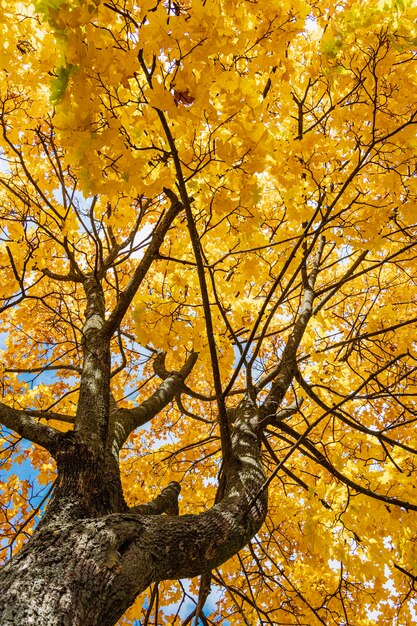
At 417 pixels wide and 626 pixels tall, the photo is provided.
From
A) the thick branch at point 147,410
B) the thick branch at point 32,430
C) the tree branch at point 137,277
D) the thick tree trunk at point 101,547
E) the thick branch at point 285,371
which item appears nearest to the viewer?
the thick tree trunk at point 101,547

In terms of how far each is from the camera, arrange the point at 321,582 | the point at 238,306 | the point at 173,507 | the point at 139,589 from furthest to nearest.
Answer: the point at 321,582 → the point at 238,306 → the point at 173,507 → the point at 139,589

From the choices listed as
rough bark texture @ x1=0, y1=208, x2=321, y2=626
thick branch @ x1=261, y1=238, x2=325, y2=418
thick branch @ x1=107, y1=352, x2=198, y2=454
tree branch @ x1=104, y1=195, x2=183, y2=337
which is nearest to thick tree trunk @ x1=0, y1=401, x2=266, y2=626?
rough bark texture @ x1=0, y1=208, x2=321, y2=626

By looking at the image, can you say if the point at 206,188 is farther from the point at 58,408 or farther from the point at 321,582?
the point at 321,582

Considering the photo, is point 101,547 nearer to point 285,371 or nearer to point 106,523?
point 106,523

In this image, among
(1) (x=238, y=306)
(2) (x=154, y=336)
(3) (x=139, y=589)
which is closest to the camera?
(3) (x=139, y=589)

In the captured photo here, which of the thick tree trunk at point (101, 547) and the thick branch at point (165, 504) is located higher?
the thick branch at point (165, 504)

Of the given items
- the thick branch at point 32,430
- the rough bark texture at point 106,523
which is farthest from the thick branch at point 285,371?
the thick branch at point 32,430

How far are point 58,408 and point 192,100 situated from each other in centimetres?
377

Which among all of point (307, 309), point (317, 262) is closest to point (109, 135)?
point (307, 309)

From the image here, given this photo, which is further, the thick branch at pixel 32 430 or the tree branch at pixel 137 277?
the tree branch at pixel 137 277

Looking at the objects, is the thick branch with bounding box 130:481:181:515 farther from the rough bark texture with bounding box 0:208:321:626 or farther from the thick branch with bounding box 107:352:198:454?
the thick branch with bounding box 107:352:198:454

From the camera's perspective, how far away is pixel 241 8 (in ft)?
5.41

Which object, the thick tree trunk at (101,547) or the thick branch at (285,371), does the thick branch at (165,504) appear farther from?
the thick branch at (285,371)

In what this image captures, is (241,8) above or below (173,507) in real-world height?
above
